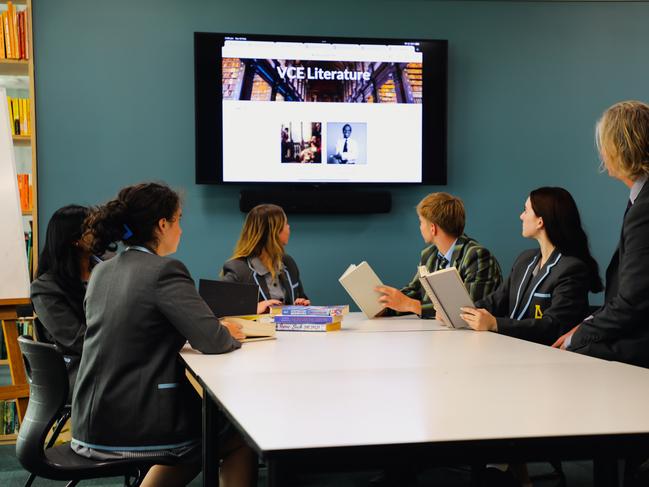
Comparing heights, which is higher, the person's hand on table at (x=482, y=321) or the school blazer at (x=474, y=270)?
the school blazer at (x=474, y=270)

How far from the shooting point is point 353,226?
16.7 feet

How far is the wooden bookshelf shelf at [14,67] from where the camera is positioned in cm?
464

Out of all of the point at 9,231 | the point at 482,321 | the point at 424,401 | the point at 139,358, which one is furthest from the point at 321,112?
the point at 424,401

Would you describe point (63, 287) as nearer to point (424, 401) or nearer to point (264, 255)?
point (264, 255)

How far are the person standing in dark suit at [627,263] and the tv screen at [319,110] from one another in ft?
8.11

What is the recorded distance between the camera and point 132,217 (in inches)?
93.4

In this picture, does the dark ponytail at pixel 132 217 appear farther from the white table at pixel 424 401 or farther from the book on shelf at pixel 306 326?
the book on shelf at pixel 306 326

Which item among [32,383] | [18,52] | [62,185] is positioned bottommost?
[32,383]

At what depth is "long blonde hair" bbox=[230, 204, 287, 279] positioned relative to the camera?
Result: 392 cm

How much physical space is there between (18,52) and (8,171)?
3.62 feet

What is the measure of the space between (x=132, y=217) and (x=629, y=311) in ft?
5.01

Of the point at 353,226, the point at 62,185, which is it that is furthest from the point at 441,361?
the point at 62,185

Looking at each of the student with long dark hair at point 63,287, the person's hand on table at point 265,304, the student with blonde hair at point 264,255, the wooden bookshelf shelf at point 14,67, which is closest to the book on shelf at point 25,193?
the wooden bookshelf shelf at point 14,67

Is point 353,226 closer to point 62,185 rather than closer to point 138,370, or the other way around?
point 62,185
